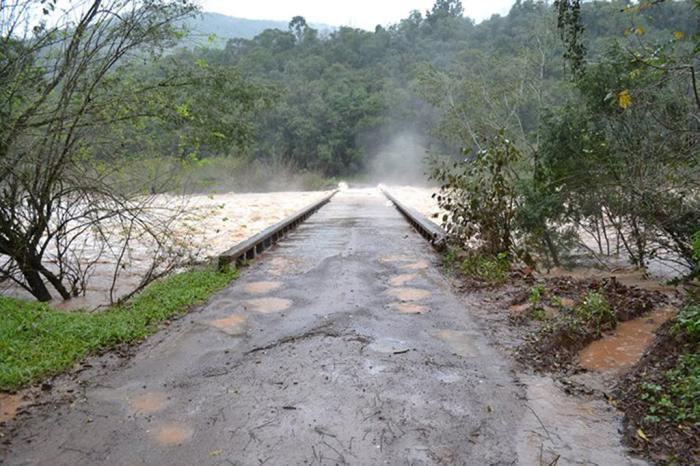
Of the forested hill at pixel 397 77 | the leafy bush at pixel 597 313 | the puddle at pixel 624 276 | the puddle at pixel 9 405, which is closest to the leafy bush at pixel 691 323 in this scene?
the leafy bush at pixel 597 313

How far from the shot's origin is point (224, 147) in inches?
415

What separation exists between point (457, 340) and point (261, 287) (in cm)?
294

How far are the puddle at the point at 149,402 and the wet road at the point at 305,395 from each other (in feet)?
0.04

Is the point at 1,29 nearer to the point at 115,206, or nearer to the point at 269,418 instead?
the point at 115,206

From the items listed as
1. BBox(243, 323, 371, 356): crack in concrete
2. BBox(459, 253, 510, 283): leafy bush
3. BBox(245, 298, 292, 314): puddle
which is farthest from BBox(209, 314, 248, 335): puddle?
BBox(459, 253, 510, 283): leafy bush

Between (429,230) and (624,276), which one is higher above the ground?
(429,230)

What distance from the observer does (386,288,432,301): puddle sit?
6.38 m

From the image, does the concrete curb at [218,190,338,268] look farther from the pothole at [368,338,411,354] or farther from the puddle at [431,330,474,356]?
the puddle at [431,330,474,356]

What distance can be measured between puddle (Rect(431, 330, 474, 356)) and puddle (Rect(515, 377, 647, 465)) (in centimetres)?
85

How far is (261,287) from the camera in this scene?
708 cm

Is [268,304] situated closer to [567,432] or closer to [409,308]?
[409,308]

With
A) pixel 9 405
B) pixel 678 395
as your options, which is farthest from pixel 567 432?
pixel 9 405

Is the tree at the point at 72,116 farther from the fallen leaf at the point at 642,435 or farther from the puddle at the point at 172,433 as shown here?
the fallen leaf at the point at 642,435

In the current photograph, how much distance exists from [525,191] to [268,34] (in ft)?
225
